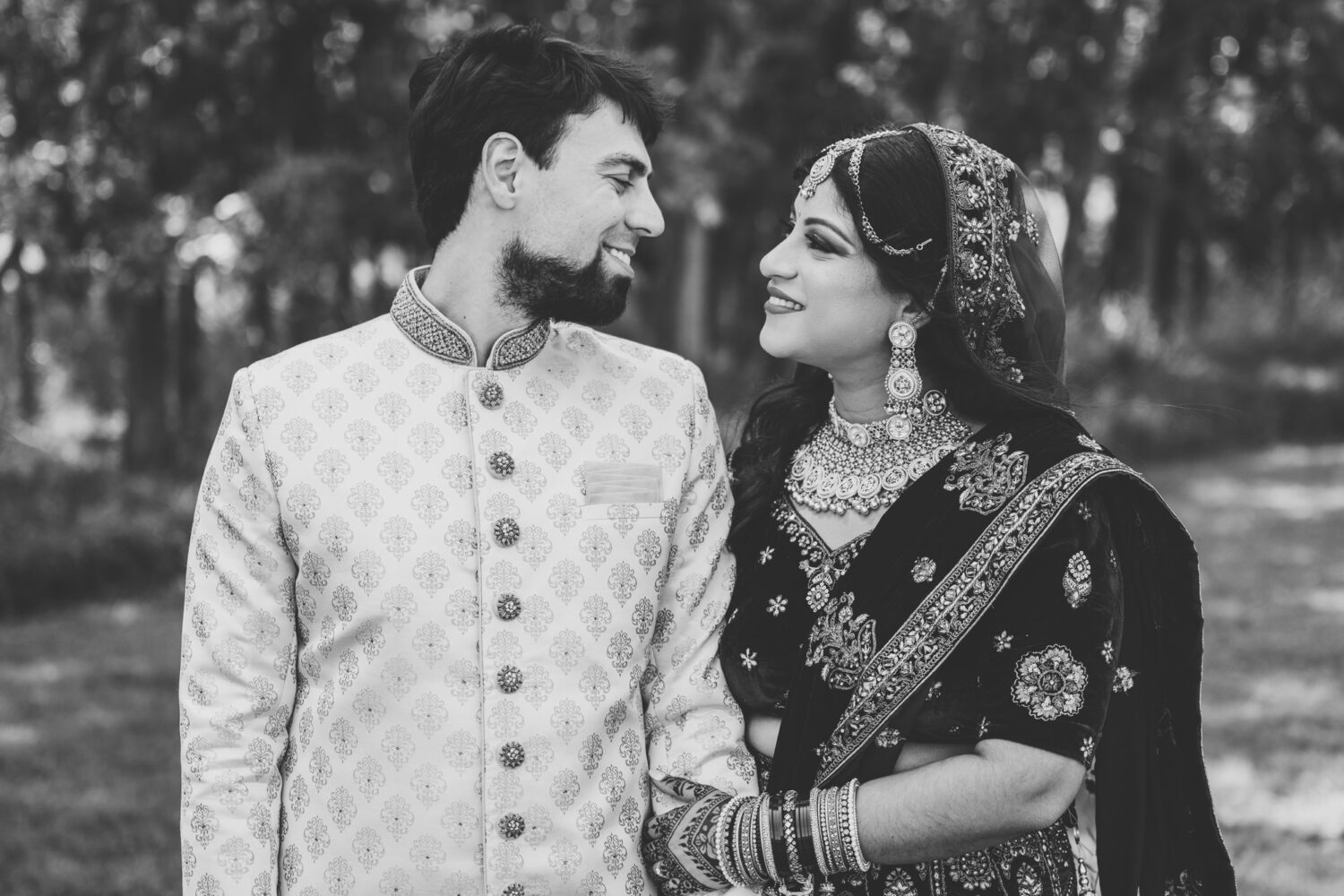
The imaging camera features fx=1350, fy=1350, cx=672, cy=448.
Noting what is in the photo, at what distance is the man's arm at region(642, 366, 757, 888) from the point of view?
2.30 metres

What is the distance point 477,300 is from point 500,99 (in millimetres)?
345

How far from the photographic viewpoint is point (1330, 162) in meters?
15.9

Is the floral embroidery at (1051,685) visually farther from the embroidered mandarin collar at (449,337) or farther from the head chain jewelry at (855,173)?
the embroidered mandarin collar at (449,337)

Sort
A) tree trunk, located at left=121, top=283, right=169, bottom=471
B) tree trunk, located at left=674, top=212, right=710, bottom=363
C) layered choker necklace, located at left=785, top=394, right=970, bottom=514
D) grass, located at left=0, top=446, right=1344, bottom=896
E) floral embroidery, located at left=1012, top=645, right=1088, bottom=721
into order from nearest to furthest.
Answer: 1. floral embroidery, located at left=1012, top=645, right=1088, bottom=721
2. layered choker necklace, located at left=785, top=394, right=970, bottom=514
3. grass, located at left=0, top=446, right=1344, bottom=896
4. tree trunk, located at left=121, top=283, right=169, bottom=471
5. tree trunk, located at left=674, top=212, right=710, bottom=363

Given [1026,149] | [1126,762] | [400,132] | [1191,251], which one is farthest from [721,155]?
[1191,251]

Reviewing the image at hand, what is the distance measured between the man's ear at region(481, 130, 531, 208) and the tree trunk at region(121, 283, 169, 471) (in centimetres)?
820

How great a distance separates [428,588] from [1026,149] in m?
13.4

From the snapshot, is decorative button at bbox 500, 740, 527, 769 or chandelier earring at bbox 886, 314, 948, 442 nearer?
decorative button at bbox 500, 740, 527, 769

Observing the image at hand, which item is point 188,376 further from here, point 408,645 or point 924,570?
point 924,570

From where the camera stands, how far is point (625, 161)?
232 cm

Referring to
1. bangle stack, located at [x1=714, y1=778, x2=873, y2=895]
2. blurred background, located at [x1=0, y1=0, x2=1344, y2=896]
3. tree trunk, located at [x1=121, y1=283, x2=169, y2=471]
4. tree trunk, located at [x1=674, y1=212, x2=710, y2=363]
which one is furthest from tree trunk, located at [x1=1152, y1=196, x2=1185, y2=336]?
bangle stack, located at [x1=714, y1=778, x2=873, y2=895]

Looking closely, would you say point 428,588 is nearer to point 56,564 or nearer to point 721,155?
point 56,564

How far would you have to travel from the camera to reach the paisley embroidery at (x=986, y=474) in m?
2.24

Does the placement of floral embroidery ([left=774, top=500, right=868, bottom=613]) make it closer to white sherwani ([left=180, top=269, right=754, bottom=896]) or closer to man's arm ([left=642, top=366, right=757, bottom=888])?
man's arm ([left=642, top=366, right=757, bottom=888])
